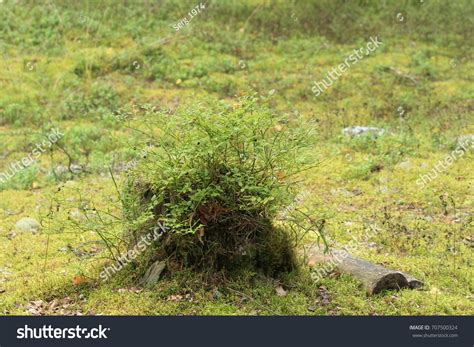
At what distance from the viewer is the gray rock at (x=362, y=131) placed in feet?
51.4

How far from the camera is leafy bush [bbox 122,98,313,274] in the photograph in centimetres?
716

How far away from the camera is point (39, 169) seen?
1468 centimetres

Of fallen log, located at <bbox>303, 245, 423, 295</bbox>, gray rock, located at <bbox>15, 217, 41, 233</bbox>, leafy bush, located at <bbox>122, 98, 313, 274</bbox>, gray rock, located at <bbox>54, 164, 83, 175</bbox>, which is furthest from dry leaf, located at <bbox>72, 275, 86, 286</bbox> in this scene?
→ gray rock, located at <bbox>54, 164, 83, 175</bbox>

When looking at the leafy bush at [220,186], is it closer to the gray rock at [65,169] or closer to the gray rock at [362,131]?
the gray rock at [65,169]

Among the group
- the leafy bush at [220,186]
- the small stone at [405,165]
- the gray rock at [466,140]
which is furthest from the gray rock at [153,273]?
the gray rock at [466,140]

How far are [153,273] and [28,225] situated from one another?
4654mm

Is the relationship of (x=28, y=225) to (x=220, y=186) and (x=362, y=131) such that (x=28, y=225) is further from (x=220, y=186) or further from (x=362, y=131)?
(x=362, y=131)

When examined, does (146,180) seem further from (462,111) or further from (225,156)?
(462,111)

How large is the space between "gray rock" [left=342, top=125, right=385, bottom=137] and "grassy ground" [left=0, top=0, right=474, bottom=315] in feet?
1.05

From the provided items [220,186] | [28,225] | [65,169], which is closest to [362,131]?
[65,169]

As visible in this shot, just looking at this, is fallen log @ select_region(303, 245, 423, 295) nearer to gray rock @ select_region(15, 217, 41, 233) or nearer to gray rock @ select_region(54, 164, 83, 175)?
gray rock @ select_region(15, 217, 41, 233)

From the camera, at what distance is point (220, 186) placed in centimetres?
724

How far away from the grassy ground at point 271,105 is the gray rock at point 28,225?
17 cm
